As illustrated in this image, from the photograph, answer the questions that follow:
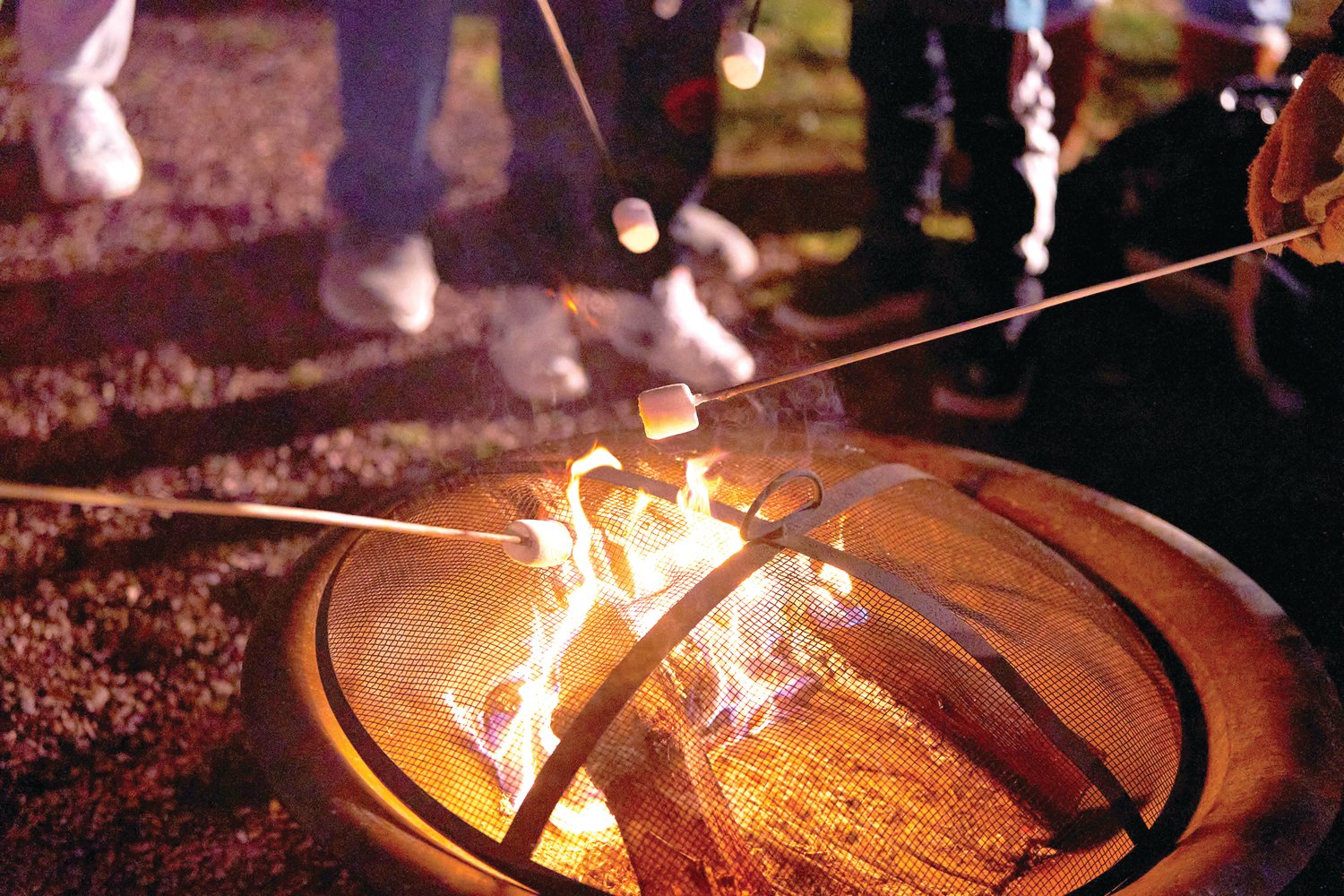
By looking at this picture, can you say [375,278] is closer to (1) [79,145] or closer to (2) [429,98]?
(2) [429,98]

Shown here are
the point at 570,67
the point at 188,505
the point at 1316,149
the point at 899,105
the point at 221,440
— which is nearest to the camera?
the point at 188,505

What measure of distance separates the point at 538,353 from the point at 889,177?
149 cm

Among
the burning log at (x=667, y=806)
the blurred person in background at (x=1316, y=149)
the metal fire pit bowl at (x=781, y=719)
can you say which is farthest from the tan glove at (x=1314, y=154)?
the burning log at (x=667, y=806)

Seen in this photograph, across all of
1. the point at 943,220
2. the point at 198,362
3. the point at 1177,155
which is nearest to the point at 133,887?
the point at 198,362

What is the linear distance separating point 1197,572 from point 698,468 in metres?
0.82

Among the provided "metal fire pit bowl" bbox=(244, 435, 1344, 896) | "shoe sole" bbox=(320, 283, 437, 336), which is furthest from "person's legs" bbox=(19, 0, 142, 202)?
"metal fire pit bowl" bbox=(244, 435, 1344, 896)

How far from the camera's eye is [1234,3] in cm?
387

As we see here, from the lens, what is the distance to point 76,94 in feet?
11.2

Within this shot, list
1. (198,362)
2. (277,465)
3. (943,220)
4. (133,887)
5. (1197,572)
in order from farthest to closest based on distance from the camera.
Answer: (943,220) → (198,362) → (277,465) → (133,887) → (1197,572)

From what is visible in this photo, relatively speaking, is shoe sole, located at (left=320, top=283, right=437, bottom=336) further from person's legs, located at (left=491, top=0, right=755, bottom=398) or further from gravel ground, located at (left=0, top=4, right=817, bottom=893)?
person's legs, located at (left=491, top=0, right=755, bottom=398)

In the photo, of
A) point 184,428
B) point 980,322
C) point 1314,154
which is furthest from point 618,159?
point 1314,154

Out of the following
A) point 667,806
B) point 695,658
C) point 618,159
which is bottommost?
point 667,806

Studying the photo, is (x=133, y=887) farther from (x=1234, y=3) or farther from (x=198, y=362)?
(x=1234, y=3)

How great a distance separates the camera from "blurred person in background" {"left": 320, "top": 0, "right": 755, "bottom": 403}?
8.86 ft
